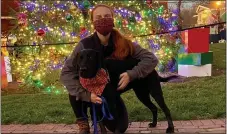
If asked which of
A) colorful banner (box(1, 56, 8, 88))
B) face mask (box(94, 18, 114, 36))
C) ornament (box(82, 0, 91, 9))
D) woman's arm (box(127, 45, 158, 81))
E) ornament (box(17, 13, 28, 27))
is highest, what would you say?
ornament (box(82, 0, 91, 9))

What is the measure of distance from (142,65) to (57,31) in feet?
19.9

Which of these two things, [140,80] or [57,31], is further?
[57,31]

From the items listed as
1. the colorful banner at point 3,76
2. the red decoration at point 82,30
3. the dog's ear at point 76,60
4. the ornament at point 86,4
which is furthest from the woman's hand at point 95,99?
the colorful banner at point 3,76

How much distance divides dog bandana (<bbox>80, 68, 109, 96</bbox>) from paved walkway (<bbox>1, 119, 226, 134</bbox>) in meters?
0.92

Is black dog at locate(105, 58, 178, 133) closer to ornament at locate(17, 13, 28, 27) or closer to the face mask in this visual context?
the face mask

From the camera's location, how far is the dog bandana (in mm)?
3459

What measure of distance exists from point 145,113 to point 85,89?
1629mm

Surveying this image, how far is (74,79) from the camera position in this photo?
3.65 metres

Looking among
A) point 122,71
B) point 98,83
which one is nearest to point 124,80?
point 122,71

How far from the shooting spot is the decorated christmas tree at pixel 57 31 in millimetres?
9250

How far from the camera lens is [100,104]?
3535 millimetres

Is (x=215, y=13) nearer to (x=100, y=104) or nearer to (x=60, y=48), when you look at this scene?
(x=60, y=48)

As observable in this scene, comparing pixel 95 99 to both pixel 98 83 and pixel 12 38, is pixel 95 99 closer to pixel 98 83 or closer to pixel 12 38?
pixel 98 83

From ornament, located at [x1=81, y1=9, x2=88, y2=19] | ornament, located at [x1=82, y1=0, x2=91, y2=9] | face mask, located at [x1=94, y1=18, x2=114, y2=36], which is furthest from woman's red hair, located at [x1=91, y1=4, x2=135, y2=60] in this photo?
ornament, located at [x1=81, y1=9, x2=88, y2=19]
